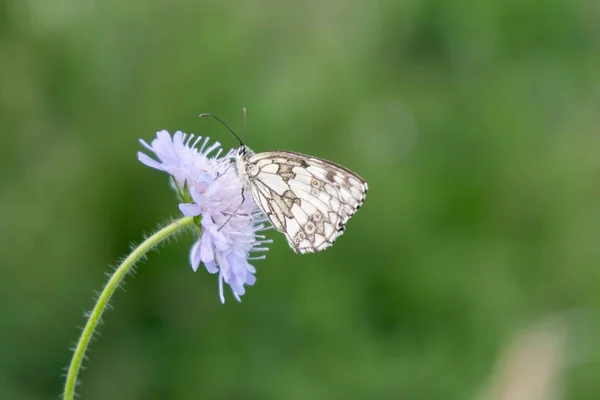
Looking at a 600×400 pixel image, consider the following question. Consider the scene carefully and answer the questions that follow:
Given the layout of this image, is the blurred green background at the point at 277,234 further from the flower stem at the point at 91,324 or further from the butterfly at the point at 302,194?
the flower stem at the point at 91,324

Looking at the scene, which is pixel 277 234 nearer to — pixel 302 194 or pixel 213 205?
pixel 302 194

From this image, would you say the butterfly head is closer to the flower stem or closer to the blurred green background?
the flower stem

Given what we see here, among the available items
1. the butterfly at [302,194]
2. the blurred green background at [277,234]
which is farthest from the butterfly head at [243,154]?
the blurred green background at [277,234]

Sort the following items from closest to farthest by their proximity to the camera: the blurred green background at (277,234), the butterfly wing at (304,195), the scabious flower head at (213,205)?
1. the scabious flower head at (213,205)
2. the butterfly wing at (304,195)
3. the blurred green background at (277,234)

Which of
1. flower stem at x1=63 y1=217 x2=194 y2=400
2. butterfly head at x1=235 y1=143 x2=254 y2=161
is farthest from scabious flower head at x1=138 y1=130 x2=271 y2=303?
flower stem at x1=63 y1=217 x2=194 y2=400

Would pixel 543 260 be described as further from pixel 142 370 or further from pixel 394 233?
pixel 142 370

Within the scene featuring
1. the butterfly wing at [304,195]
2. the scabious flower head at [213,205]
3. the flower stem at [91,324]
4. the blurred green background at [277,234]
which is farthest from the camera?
the blurred green background at [277,234]

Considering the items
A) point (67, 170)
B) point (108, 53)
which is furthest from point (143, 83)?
point (67, 170)
